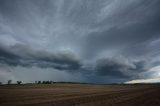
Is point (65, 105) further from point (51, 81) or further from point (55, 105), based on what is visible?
point (51, 81)

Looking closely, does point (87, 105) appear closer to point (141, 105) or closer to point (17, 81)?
point (141, 105)

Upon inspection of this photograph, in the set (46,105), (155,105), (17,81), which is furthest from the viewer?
(17,81)

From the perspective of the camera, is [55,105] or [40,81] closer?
[55,105]

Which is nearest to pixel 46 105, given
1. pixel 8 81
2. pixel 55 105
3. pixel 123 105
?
pixel 55 105

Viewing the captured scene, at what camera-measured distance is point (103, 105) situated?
829 inches

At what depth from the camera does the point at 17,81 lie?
18612cm

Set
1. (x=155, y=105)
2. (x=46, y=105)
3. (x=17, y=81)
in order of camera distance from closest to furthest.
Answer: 1. (x=155, y=105)
2. (x=46, y=105)
3. (x=17, y=81)

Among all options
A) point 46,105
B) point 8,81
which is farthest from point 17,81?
point 46,105

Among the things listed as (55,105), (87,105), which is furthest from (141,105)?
(55,105)

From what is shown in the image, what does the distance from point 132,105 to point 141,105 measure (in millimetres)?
1064

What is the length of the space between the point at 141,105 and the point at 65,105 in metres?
9.40

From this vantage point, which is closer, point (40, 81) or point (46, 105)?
point (46, 105)

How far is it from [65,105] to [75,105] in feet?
4.17

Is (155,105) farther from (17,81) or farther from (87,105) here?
(17,81)
